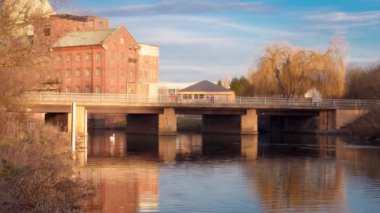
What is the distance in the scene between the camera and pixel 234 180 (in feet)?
108

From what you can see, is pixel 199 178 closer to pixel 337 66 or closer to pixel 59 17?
pixel 59 17

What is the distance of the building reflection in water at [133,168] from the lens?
24833 millimetres

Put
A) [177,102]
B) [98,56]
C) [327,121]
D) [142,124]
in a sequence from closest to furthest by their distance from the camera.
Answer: [177,102] → [327,121] → [142,124] → [98,56]

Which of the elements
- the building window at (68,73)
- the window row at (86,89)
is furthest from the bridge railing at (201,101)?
the building window at (68,73)

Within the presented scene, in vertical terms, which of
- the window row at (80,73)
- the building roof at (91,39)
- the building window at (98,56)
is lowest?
the window row at (80,73)

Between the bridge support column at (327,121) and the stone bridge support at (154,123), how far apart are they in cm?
2064

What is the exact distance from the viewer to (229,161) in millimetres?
44688

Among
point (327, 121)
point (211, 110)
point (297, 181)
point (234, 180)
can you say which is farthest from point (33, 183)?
point (327, 121)

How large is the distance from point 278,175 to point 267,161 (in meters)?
9.11

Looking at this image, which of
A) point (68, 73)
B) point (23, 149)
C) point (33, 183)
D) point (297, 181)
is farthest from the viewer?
point (68, 73)

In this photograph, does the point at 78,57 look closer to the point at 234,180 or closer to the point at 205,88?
the point at 205,88

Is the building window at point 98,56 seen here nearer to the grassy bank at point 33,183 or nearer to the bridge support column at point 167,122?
the bridge support column at point 167,122

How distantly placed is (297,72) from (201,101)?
17.3 m

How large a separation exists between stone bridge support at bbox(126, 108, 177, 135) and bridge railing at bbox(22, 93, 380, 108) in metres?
2.23
